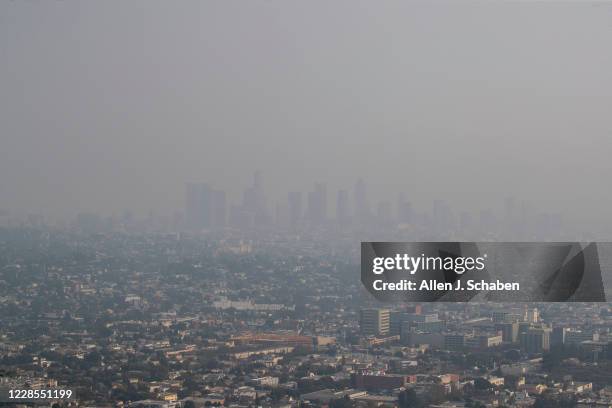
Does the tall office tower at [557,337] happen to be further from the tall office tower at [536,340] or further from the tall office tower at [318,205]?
the tall office tower at [318,205]

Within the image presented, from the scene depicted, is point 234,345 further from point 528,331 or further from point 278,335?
point 528,331

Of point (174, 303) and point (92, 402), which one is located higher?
point (174, 303)

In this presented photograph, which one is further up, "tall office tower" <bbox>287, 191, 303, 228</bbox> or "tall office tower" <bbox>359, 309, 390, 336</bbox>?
"tall office tower" <bbox>287, 191, 303, 228</bbox>

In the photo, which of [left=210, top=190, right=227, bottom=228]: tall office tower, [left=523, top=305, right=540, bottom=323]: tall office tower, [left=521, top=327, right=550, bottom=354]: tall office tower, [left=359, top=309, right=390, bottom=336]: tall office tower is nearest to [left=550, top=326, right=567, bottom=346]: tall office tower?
[left=521, top=327, right=550, bottom=354]: tall office tower

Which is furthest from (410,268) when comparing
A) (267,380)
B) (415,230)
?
(267,380)

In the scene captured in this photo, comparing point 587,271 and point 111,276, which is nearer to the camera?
point 587,271

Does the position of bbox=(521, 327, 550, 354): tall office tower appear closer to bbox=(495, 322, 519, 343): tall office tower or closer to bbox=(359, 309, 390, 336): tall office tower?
bbox=(495, 322, 519, 343): tall office tower

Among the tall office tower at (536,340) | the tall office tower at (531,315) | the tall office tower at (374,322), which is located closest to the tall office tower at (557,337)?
the tall office tower at (536,340)
